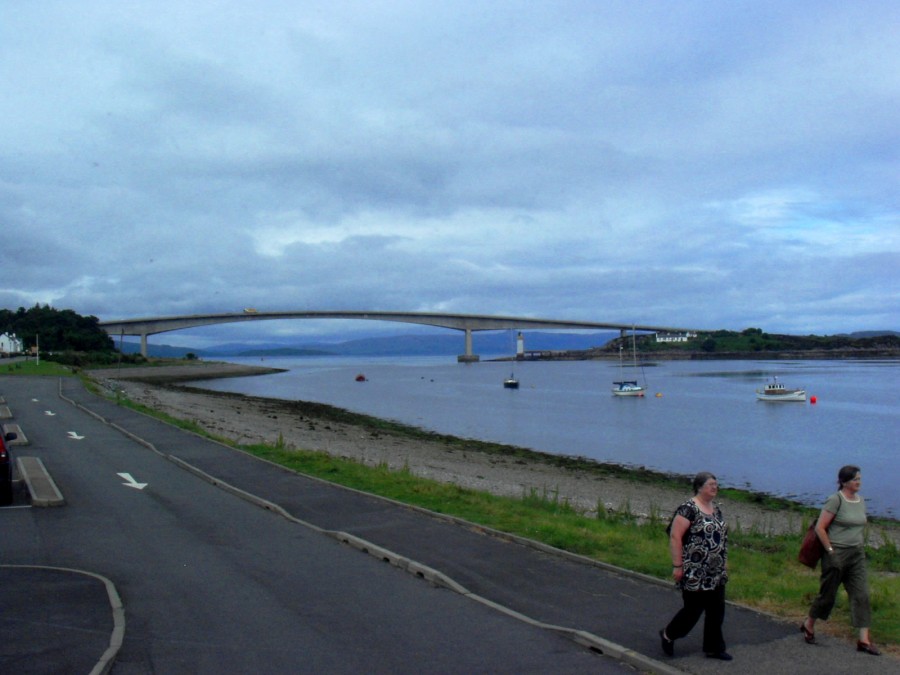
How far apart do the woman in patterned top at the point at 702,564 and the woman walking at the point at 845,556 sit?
1.09 meters

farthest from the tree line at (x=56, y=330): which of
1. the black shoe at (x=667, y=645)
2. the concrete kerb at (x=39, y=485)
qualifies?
the black shoe at (x=667, y=645)

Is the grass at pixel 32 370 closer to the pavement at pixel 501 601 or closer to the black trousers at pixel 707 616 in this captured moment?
the pavement at pixel 501 601

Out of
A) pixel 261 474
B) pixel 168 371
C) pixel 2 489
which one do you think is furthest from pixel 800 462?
pixel 168 371

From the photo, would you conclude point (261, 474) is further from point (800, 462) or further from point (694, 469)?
point (800, 462)

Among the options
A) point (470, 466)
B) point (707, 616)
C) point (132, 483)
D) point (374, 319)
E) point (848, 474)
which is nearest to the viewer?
point (707, 616)

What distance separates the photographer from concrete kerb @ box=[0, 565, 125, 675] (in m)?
7.05

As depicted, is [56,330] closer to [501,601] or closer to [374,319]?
[374,319]

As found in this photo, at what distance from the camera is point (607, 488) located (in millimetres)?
29234

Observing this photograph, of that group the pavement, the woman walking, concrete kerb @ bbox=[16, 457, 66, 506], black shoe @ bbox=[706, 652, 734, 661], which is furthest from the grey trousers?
concrete kerb @ bbox=[16, 457, 66, 506]

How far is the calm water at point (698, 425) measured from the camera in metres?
36.6

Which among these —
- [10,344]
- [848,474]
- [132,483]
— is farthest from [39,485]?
[10,344]

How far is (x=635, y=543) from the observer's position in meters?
13.1

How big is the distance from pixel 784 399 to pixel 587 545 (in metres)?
68.5

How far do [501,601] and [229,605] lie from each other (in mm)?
3092
